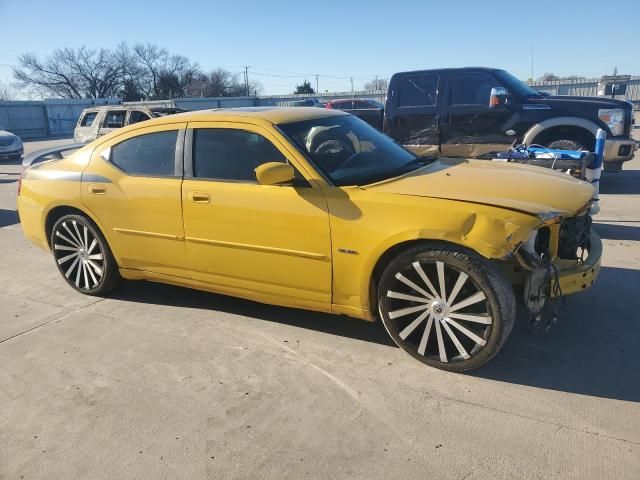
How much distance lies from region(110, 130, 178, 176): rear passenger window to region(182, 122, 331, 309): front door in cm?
20

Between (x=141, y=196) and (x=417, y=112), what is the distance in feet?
20.0

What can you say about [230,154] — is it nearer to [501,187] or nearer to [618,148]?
[501,187]

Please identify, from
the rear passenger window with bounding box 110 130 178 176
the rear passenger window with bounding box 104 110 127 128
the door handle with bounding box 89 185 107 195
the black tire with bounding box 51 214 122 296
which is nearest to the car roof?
the rear passenger window with bounding box 110 130 178 176

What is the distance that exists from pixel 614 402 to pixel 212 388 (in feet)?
7.57

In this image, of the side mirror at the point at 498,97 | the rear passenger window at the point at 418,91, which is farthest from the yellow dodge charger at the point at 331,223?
the rear passenger window at the point at 418,91

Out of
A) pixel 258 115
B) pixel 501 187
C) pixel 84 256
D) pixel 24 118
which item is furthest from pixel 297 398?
pixel 24 118

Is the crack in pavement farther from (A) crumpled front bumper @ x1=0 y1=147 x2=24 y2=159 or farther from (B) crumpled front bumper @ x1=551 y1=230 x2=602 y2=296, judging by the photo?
(A) crumpled front bumper @ x1=0 y1=147 x2=24 y2=159

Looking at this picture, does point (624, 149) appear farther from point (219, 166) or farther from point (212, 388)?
point (212, 388)

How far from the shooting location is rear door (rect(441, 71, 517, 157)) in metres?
8.56

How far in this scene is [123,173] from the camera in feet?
14.2

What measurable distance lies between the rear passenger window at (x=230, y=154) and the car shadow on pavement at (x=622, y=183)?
737cm

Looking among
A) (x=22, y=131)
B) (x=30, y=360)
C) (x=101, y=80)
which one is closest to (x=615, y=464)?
(x=30, y=360)

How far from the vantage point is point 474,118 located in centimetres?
867

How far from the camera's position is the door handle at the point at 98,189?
14.3 ft
